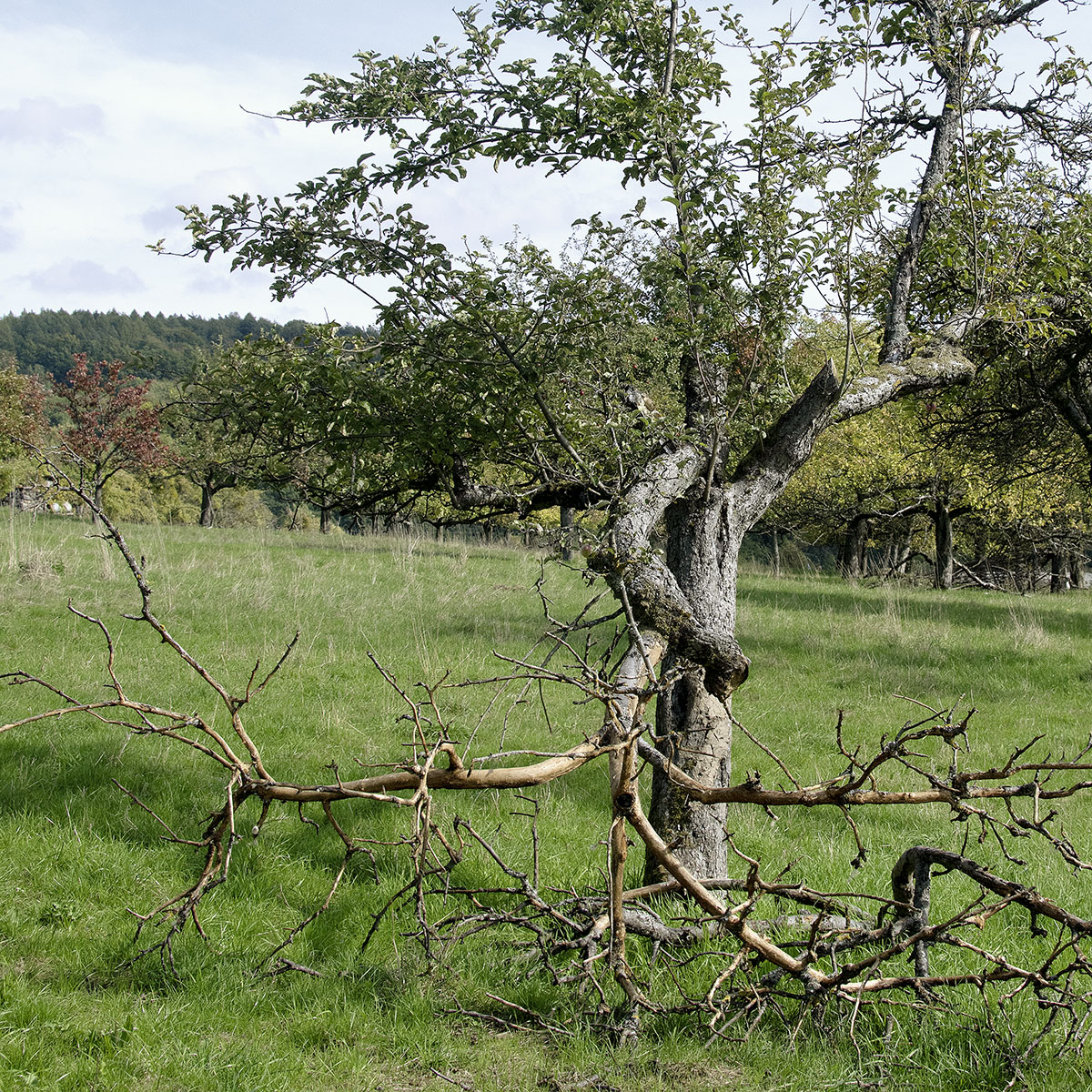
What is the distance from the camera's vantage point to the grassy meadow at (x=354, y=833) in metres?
3.41

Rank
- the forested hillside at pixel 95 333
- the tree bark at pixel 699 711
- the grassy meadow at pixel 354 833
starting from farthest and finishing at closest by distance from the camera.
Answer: the forested hillside at pixel 95 333, the tree bark at pixel 699 711, the grassy meadow at pixel 354 833

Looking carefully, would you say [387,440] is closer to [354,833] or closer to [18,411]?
[354,833]

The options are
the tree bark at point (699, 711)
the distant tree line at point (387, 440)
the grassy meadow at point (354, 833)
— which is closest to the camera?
the grassy meadow at point (354, 833)

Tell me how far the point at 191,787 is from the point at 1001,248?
22.6 feet

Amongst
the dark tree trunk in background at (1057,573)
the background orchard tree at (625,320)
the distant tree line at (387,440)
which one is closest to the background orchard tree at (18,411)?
the distant tree line at (387,440)

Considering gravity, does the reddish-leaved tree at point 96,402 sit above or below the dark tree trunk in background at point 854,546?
above

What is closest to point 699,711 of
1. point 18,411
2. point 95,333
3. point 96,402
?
point 18,411

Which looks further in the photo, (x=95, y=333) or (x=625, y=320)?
(x=95, y=333)

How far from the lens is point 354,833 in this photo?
569 cm

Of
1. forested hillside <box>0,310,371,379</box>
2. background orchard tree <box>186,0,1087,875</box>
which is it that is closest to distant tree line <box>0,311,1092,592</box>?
background orchard tree <box>186,0,1087,875</box>

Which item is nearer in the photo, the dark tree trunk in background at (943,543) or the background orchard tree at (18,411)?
the dark tree trunk in background at (943,543)

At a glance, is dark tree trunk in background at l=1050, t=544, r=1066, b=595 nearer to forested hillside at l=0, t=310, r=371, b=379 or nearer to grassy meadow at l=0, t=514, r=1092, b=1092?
grassy meadow at l=0, t=514, r=1092, b=1092

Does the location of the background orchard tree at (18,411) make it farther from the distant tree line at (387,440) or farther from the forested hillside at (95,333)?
the forested hillside at (95,333)

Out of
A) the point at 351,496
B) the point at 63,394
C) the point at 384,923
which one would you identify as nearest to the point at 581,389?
the point at 351,496
